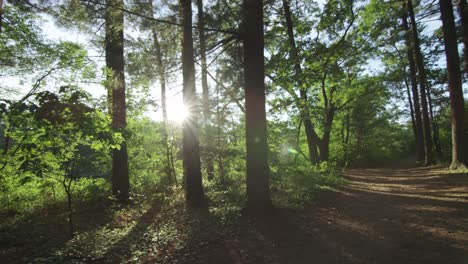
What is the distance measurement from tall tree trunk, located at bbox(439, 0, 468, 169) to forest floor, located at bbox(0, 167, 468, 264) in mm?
3860

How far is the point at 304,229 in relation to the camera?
471 centimetres

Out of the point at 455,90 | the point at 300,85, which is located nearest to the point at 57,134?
the point at 300,85

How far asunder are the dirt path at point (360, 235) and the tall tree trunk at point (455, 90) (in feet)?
12.2

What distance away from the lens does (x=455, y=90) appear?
30.8 feet

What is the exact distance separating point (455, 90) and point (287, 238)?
933cm

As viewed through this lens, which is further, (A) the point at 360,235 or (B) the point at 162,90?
(B) the point at 162,90

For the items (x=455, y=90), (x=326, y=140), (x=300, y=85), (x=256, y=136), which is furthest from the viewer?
(x=326, y=140)

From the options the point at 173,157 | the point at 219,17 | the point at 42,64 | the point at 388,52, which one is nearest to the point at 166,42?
the point at 219,17

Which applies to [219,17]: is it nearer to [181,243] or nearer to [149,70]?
[149,70]

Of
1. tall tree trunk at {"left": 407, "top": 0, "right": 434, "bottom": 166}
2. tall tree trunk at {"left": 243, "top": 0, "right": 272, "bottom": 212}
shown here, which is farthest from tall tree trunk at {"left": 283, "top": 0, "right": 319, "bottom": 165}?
tall tree trunk at {"left": 407, "top": 0, "right": 434, "bottom": 166}

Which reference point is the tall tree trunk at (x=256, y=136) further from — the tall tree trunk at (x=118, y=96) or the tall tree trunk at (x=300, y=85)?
the tall tree trunk at (x=300, y=85)

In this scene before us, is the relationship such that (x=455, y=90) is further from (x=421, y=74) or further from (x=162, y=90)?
(x=162, y=90)

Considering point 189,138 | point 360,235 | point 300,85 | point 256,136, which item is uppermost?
point 300,85

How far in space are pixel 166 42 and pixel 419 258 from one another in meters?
7.40
